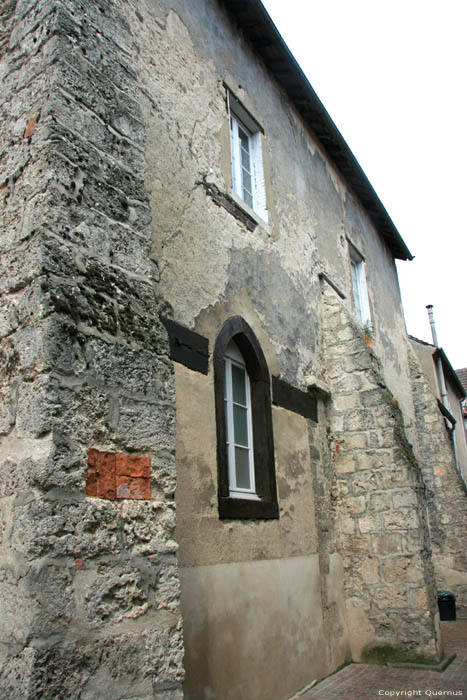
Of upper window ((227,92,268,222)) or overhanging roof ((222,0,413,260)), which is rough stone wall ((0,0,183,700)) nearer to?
upper window ((227,92,268,222))

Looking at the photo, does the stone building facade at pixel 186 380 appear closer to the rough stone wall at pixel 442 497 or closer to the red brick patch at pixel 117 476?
the red brick patch at pixel 117 476

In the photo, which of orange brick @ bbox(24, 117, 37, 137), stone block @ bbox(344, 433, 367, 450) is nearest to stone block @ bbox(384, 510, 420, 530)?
stone block @ bbox(344, 433, 367, 450)

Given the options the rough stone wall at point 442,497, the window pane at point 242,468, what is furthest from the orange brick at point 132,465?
the rough stone wall at point 442,497

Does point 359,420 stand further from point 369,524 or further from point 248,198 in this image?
point 248,198

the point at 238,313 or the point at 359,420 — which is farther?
the point at 359,420

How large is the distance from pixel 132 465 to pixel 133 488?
10cm

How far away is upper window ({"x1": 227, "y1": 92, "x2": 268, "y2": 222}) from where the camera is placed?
6.46m

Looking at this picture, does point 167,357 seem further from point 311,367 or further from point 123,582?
point 311,367

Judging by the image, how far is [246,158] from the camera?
271 inches

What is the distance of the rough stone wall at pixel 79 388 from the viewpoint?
7.13ft

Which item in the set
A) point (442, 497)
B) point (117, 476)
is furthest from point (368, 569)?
point (117, 476)

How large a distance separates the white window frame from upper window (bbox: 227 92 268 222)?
1907 mm

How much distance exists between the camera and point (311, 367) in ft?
22.7

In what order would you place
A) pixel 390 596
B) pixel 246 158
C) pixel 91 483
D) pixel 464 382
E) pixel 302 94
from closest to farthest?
pixel 91 483 → pixel 390 596 → pixel 246 158 → pixel 302 94 → pixel 464 382
